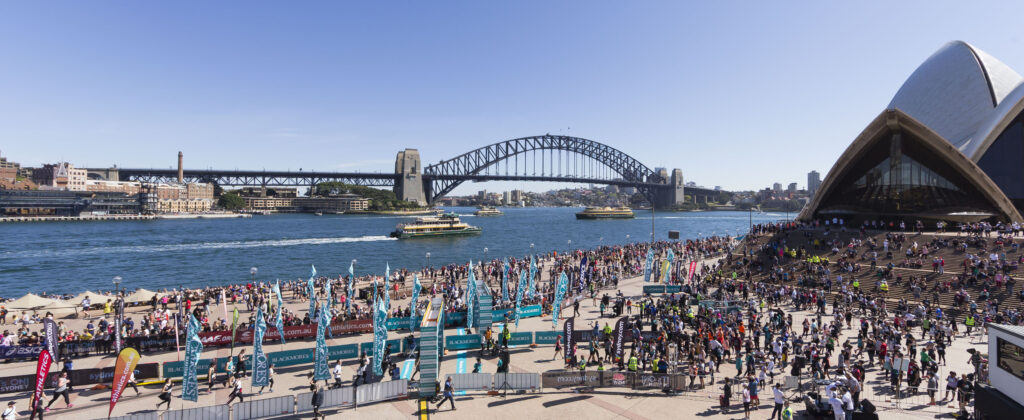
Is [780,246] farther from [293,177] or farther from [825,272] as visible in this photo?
[293,177]

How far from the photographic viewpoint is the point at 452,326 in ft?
60.5

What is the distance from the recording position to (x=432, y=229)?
7094cm

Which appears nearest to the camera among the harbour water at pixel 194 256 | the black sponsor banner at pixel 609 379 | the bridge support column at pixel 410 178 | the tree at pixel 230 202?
the black sponsor banner at pixel 609 379

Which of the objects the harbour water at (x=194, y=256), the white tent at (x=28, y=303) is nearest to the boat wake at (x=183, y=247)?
the harbour water at (x=194, y=256)

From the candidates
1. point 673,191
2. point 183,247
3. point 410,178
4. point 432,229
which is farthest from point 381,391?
point 673,191

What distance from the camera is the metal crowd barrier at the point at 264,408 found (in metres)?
9.88

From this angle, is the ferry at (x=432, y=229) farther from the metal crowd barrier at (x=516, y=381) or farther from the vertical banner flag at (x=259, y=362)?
the metal crowd barrier at (x=516, y=381)

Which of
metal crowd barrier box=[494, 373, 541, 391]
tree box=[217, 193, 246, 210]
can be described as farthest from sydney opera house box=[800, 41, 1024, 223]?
tree box=[217, 193, 246, 210]

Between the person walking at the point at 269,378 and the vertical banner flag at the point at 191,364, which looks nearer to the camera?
the vertical banner flag at the point at 191,364

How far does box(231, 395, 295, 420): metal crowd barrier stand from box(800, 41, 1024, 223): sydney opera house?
34790 mm

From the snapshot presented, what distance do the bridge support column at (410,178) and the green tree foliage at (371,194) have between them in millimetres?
2876

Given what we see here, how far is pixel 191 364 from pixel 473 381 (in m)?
6.14

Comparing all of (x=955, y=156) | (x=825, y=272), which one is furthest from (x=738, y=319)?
(x=955, y=156)

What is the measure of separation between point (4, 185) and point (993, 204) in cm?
16604
